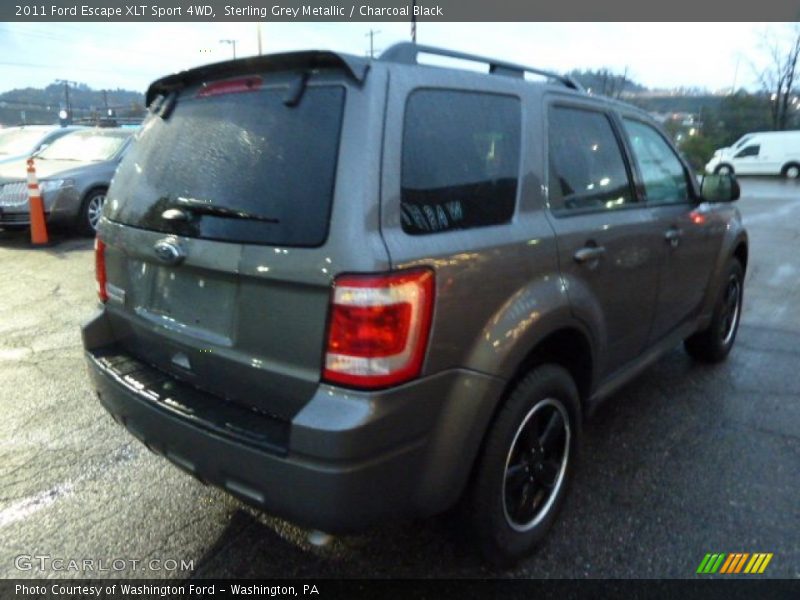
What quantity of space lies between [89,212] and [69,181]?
0.54 m

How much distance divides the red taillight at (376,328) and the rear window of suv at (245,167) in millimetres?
211

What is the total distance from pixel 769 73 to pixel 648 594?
49.2 m

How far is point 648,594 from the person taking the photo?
2232mm

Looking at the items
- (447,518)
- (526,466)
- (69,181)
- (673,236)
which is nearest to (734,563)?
(526,466)

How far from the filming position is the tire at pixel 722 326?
4.26 metres

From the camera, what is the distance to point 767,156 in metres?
30.0

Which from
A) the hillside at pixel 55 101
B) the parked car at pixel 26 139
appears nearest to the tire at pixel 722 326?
the parked car at pixel 26 139

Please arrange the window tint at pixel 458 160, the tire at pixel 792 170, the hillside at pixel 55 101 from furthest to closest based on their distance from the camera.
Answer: the hillside at pixel 55 101 → the tire at pixel 792 170 → the window tint at pixel 458 160

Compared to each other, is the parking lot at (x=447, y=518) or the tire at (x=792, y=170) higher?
the tire at (x=792, y=170)

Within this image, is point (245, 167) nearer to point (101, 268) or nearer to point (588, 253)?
point (101, 268)

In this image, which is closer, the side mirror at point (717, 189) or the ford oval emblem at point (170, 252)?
the ford oval emblem at point (170, 252)

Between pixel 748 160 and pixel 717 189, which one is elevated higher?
pixel 717 189

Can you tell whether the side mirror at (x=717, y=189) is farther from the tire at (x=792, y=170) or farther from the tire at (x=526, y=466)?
the tire at (x=792, y=170)

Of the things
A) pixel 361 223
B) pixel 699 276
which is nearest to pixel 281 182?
pixel 361 223
